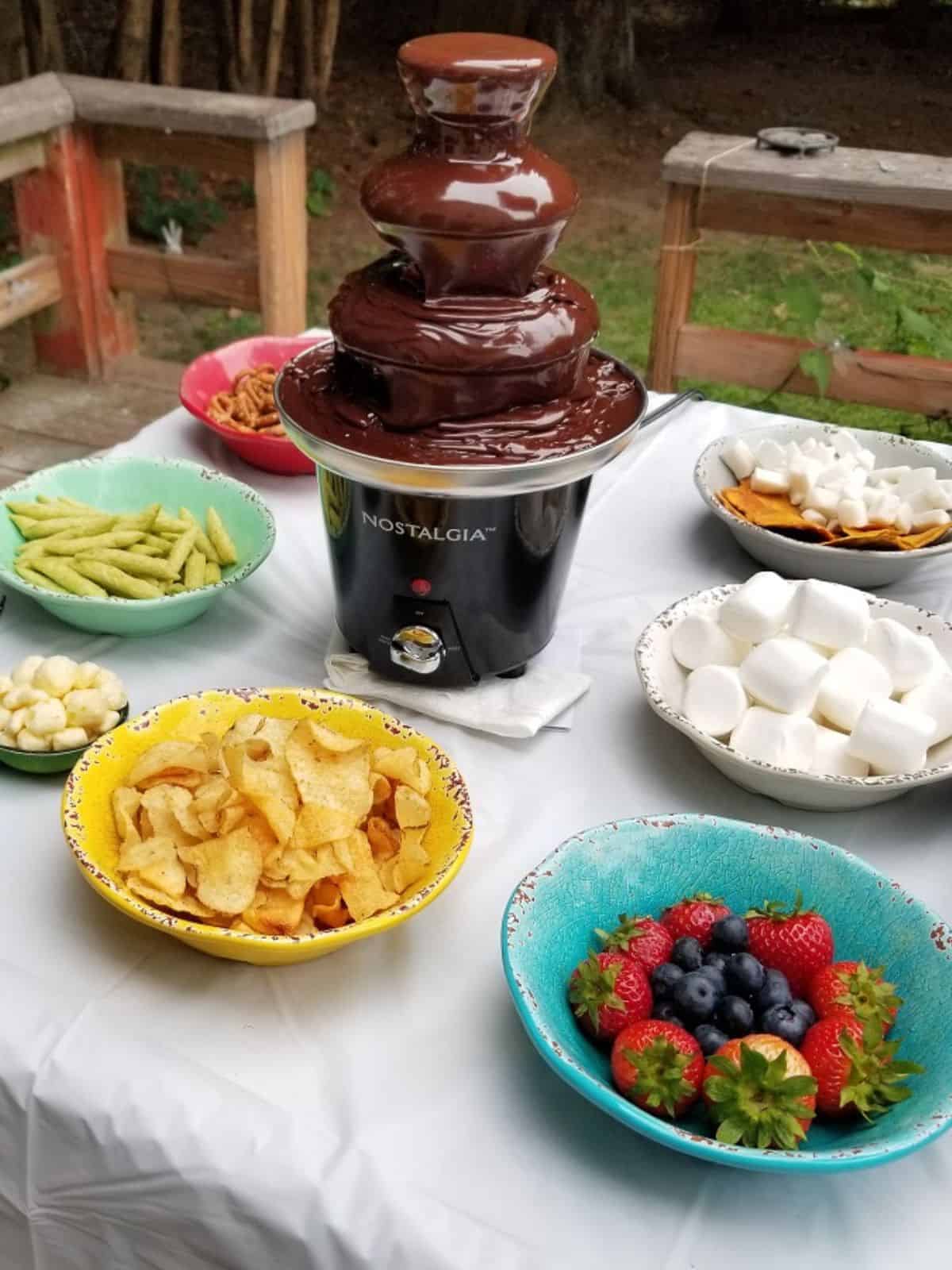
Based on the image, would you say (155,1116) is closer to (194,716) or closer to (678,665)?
(194,716)

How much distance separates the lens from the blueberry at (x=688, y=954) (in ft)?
2.46

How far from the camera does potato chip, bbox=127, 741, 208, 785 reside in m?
0.87

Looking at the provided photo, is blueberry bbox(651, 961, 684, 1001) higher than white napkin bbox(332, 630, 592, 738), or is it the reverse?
blueberry bbox(651, 961, 684, 1001)

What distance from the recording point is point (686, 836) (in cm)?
87

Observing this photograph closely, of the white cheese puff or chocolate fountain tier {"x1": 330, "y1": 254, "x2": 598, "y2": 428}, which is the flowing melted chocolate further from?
the white cheese puff

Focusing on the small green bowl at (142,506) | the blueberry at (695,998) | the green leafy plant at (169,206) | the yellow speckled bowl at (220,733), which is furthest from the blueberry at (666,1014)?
the green leafy plant at (169,206)

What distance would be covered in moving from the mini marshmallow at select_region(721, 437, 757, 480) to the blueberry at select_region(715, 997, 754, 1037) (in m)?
0.84

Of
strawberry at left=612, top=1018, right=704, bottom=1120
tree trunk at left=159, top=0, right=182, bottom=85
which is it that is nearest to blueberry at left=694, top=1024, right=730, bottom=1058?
strawberry at left=612, top=1018, right=704, bottom=1120

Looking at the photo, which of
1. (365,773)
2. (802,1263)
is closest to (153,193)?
(365,773)

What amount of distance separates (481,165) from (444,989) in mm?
633

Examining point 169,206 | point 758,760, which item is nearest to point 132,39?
point 169,206

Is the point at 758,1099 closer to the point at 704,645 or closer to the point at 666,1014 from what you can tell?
the point at 666,1014

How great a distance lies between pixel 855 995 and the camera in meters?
0.73

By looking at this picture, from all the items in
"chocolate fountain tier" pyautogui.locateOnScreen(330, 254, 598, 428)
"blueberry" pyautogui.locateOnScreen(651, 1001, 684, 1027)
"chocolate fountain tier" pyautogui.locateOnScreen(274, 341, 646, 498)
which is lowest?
"blueberry" pyautogui.locateOnScreen(651, 1001, 684, 1027)
